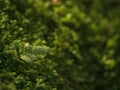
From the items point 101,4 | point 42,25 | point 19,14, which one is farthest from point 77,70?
point 101,4

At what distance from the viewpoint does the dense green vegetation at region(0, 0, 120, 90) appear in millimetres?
2504

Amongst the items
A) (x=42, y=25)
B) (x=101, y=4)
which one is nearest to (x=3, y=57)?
(x=42, y=25)

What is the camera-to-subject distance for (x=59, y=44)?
3166mm

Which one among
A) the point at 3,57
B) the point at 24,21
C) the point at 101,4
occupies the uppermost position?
the point at 101,4

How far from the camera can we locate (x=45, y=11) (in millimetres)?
3449

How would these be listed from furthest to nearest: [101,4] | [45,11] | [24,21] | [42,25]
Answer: [101,4]
[45,11]
[42,25]
[24,21]

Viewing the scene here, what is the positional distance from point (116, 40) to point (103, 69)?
0.58m

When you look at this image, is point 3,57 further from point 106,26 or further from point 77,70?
point 106,26

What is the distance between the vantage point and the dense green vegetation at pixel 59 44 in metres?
2.50

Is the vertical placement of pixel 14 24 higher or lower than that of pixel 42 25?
lower

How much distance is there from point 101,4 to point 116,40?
71 cm

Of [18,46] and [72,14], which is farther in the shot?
[72,14]

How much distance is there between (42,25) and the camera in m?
3.20

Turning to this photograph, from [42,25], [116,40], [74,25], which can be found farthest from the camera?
[116,40]
